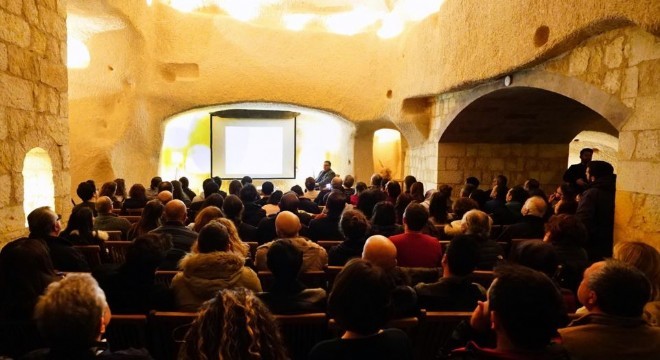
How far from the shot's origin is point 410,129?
8.85 metres

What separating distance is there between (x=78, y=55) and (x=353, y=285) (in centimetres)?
898

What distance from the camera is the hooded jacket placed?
2.25 m

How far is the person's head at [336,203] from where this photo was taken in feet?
12.8

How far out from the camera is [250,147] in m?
12.0

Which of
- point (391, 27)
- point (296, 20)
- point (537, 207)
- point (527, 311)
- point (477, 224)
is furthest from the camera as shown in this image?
point (296, 20)

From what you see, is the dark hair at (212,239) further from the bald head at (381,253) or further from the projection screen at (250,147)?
the projection screen at (250,147)

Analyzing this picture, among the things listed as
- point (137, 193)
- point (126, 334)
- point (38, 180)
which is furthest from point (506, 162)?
point (126, 334)

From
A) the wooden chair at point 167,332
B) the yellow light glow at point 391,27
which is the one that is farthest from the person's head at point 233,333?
the yellow light glow at point 391,27

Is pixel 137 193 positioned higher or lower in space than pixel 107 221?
higher

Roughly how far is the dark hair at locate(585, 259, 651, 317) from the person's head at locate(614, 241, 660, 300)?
0.40 m

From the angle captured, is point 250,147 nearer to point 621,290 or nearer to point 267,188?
point 267,188

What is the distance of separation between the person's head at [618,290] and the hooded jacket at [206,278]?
145 cm

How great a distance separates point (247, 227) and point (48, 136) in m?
1.91

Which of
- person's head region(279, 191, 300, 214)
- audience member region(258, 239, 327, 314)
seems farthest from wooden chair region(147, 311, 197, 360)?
person's head region(279, 191, 300, 214)
